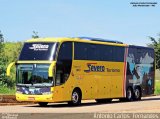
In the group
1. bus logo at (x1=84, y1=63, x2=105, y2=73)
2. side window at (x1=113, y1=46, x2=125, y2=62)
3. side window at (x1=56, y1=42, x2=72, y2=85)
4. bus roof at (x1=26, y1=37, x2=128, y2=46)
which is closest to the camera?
side window at (x1=56, y1=42, x2=72, y2=85)

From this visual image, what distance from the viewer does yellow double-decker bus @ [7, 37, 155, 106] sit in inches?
994

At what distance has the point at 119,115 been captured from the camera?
19.0 meters

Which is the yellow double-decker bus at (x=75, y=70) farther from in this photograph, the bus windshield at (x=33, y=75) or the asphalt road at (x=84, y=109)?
the asphalt road at (x=84, y=109)

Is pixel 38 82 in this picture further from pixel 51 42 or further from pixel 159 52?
pixel 159 52

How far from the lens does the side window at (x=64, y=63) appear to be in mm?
25281

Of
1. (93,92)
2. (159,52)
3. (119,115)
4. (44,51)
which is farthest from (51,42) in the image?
(159,52)

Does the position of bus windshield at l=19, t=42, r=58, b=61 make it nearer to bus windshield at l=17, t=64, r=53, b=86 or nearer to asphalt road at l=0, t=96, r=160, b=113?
bus windshield at l=17, t=64, r=53, b=86

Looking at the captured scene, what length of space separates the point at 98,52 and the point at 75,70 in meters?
2.55

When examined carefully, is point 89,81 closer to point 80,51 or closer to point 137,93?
point 80,51

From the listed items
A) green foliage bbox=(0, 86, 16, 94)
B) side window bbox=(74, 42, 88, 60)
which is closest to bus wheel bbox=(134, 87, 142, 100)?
side window bbox=(74, 42, 88, 60)

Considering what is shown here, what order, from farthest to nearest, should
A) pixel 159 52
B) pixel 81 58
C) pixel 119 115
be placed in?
pixel 159 52 < pixel 81 58 < pixel 119 115

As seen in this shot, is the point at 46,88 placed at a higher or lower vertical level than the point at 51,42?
lower

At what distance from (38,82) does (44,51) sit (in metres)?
1.51

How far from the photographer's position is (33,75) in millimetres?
25500
